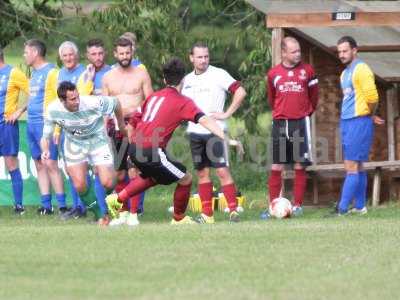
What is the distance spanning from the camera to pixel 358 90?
54.3 feet

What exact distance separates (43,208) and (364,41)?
5299 mm

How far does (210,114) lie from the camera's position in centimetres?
1641

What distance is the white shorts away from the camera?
622 inches

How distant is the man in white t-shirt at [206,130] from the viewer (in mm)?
16141

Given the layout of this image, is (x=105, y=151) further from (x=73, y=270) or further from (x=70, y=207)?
(x=73, y=270)

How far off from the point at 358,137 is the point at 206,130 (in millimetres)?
1977

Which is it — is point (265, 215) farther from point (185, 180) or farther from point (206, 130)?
point (185, 180)

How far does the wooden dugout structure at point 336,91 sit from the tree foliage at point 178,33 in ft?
11.5

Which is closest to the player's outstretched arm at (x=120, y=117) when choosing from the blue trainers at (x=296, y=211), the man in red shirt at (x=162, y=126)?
the man in red shirt at (x=162, y=126)

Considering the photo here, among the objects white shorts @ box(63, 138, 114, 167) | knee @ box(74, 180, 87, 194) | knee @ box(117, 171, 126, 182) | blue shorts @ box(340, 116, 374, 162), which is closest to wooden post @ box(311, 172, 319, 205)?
blue shorts @ box(340, 116, 374, 162)

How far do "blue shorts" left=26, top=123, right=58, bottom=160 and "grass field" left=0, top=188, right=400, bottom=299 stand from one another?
9.14ft

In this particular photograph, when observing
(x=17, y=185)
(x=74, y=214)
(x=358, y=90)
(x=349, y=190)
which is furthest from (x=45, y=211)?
(x=358, y=90)

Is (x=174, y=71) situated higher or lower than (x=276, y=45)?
lower

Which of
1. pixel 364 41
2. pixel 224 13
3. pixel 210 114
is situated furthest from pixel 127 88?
pixel 224 13
